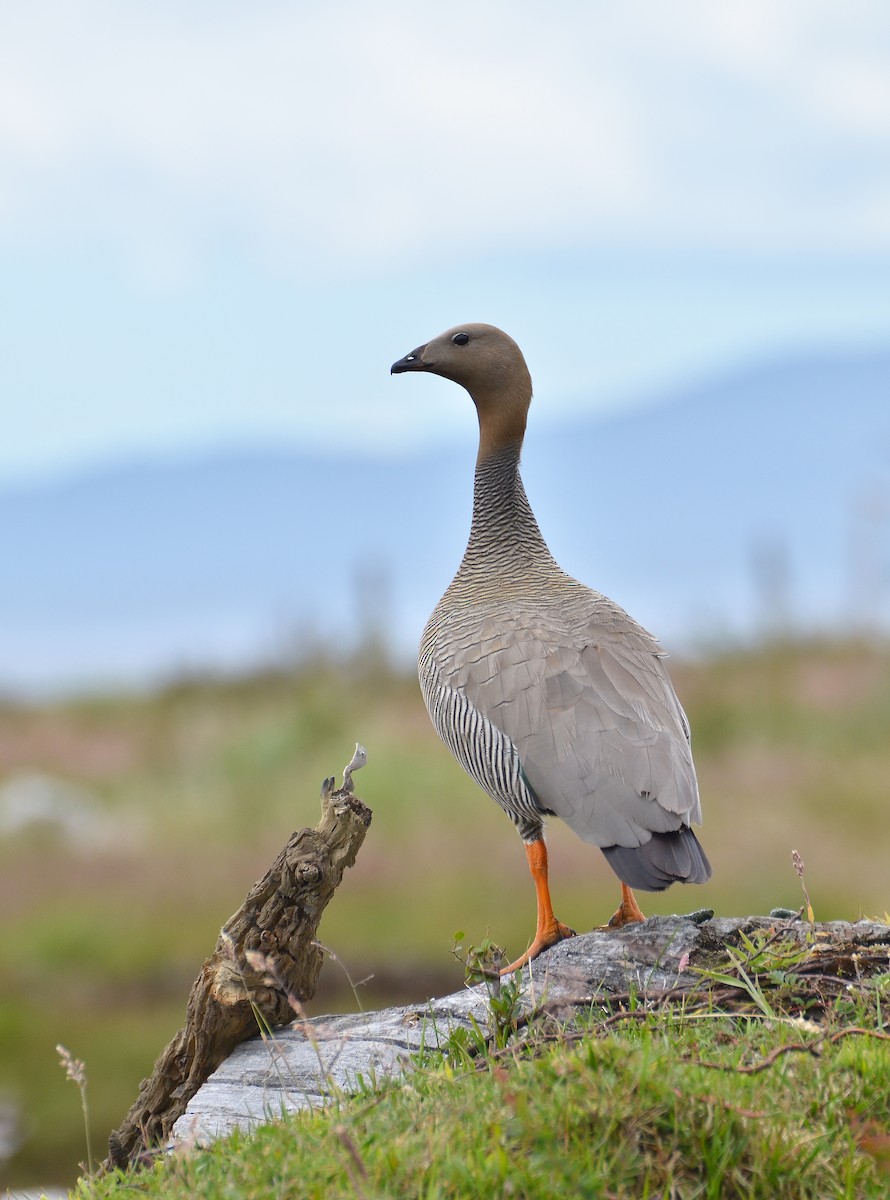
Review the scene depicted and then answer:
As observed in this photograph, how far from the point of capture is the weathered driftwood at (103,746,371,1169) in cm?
530

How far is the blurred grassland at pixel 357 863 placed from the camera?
1432 cm

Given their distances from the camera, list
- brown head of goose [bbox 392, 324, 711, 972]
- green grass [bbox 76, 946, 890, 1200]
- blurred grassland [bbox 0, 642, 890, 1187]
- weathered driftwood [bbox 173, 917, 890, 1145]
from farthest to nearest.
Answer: blurred grassland [bbox 0, 642, 890, 1187], brown head of goose [bbox 392, 324, 711, 972], weathered driftwood [bbox 173, 917, 890, 1145], green grass [bbox 76, 946, 890, 1200]

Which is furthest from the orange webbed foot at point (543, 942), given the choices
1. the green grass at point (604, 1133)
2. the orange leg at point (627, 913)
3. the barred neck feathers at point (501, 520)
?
the barred neck feathers at point (501, 520)

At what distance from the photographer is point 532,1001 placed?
491 centimetres

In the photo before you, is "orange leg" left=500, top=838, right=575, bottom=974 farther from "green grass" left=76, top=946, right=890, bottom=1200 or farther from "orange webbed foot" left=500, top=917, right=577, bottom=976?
"green grass" left=76, top=946, right=890, bottom=1200

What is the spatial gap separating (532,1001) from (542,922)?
27.2 inches

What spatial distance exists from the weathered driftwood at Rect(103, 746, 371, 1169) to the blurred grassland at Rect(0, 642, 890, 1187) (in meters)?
7.38

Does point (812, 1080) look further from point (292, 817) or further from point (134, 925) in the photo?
point (292, 817)

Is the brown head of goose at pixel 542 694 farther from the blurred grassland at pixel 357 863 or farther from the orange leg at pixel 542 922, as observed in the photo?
the blurred grassland at pixel 357 863

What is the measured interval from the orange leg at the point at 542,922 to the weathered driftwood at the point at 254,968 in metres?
0.75

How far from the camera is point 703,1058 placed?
3.85 metres

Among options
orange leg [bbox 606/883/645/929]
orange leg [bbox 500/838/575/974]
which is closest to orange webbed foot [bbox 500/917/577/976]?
orange leg [bbox 500/838/575/974]

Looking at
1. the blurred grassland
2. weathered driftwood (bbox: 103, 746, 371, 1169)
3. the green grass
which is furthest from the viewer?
the blurred grassland

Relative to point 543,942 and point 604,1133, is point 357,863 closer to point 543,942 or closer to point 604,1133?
point 543,942
